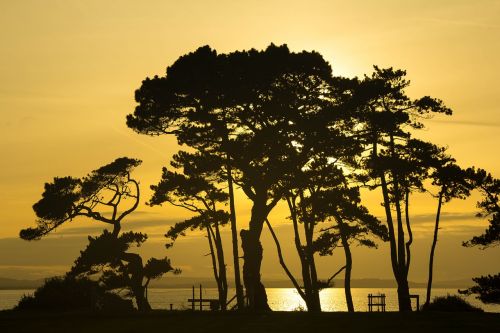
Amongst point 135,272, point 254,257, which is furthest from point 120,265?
point 254,257

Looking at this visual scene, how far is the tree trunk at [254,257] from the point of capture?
44.2 meters

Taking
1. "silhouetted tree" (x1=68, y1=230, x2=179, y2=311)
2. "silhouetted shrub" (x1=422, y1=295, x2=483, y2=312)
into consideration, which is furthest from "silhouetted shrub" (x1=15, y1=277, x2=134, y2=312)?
"silhouetted shrub" (x1=422, y1=295, x2=483, y2=312)

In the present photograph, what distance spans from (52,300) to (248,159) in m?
15.5

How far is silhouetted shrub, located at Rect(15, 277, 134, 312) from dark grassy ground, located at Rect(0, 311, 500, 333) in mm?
7066

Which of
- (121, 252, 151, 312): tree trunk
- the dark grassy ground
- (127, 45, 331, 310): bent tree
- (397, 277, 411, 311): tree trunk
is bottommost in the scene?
the dark grassy ground

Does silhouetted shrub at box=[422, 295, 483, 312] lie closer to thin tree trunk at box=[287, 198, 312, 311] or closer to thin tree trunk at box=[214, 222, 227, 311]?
thin tree trunk at box=[287, 198, 312, 311]

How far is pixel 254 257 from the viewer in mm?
44875

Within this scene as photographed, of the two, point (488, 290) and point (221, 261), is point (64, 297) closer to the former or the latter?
point (221, 261)

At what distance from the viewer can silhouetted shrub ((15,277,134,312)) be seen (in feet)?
153

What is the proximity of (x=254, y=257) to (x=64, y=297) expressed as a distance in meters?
12.7

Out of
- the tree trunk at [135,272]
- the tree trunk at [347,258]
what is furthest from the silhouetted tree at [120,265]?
the tree trunk at [347,258]

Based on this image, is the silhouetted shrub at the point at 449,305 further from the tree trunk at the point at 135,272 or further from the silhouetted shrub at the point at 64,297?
the tree trunk at the point at 135,272

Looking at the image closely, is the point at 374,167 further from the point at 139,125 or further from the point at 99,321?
the point at 99,321

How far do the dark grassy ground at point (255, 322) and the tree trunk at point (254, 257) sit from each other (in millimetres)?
4948
